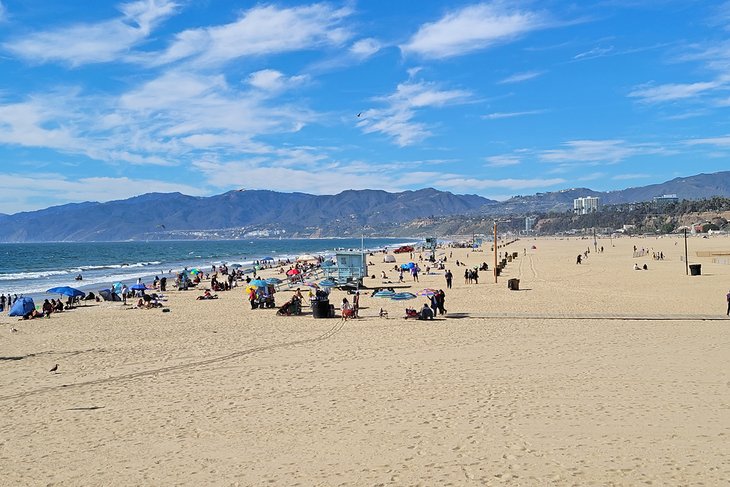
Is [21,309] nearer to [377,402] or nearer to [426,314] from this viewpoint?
[426,314]

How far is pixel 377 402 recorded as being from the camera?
30.5 ft

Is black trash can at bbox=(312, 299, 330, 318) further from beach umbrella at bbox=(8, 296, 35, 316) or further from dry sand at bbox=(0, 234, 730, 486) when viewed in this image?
beach umbrella at bbox=(8, 296, 35, 316)

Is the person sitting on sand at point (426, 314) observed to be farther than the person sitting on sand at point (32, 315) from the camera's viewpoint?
No

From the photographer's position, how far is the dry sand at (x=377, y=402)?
6.68 metres

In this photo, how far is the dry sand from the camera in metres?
6.68

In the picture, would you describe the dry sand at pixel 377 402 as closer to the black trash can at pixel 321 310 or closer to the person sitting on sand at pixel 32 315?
the black trash can at pixel 321 310

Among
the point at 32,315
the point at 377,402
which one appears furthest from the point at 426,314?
the point at 32,315

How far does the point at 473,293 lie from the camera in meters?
26.7

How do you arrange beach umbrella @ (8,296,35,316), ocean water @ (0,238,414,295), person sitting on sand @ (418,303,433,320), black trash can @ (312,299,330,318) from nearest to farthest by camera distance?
person sitting on sand @ (418,303,433,320) → black trash can @ (312,299,330,318) → beach umbrella @ (8,296,35,316) → ocean water @ (0,238,414,295)

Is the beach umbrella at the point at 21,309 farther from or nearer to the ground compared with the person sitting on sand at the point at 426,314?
farther from the ground

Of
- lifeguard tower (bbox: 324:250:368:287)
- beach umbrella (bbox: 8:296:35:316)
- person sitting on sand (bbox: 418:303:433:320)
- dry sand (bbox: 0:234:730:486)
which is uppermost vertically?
lifeguard tower (bbox: 324:250:368:287)

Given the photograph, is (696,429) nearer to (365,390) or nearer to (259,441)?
(365,390)

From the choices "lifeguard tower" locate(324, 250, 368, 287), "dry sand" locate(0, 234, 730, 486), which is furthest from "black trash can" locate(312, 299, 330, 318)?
"lifeguard tower" locate(324, 250, 368, 287)

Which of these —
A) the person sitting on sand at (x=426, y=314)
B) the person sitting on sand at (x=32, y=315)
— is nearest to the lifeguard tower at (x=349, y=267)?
the person sitting on sand at (x=426, y=314)
